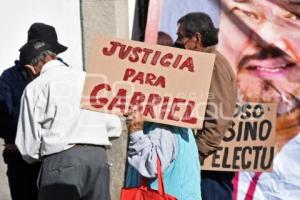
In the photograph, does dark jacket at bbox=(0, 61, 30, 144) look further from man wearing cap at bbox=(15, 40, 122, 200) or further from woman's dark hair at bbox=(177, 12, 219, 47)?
woman's dark hair at bbox=(177, 12, 219, 47)

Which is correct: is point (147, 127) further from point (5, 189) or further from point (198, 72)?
point (5, 189)

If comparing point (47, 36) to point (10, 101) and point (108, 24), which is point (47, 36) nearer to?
point (10, 101)

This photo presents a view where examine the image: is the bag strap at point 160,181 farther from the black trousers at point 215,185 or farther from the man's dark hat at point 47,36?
the man's dark hat at point 47,36

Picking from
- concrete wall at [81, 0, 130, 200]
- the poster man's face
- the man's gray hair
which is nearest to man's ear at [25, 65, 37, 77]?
the man's gray hair

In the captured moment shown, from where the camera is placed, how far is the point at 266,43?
724 cm

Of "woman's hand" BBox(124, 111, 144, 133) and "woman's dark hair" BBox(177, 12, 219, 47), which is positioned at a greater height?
"woman's dark hair" BBox(177, 12, 219, 47)

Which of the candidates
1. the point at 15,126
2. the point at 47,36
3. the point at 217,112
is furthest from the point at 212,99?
the point at 15,126

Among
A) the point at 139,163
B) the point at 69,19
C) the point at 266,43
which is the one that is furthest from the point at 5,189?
the point at 139,163

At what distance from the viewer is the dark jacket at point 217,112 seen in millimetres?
5641

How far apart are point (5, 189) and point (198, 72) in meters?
3.27

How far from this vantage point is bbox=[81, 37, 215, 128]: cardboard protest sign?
4.88 m

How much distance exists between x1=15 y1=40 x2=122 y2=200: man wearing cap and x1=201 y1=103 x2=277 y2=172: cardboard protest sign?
29.5 inches

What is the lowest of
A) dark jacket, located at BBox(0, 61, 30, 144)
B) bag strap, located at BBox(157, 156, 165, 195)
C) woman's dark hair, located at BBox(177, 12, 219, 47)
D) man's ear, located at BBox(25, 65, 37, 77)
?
bag strap, located at BBox(157, 156, 165, 195)

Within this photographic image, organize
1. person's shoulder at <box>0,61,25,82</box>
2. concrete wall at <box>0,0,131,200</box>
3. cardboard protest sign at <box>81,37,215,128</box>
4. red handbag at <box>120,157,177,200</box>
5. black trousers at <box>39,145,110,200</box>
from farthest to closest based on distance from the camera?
1. concrete wall at <box>0,0,131,200</box>
2. person's shoulder at <box>0,61,25,82</box>
3. black trousers at <box>39,145,110,200</box>
4. cardboard protest sign at <box>81,37,215,128</box>
5. red handbag at <box>120,157,177,200</box>
